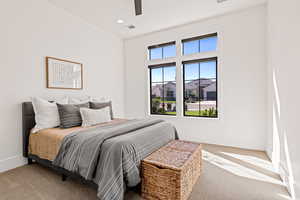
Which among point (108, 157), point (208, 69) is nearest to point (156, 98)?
point (208, 69)

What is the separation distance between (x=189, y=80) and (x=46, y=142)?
3.22 metres

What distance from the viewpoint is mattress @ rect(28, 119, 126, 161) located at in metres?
1.96

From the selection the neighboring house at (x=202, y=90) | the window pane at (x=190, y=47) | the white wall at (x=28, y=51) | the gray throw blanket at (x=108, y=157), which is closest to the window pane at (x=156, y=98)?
the neighboring house at (x=202, y=90)

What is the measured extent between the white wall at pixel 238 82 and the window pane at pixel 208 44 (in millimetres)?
168

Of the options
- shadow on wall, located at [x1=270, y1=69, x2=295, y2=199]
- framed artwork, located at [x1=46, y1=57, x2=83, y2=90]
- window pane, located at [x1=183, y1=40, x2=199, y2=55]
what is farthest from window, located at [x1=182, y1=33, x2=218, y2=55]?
framed artwork, located at [x1=46, y1=57, x2=83, y2=90]

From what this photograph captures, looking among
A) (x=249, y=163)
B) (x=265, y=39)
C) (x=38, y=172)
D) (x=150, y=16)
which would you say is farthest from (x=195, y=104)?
(x=38, y=172)

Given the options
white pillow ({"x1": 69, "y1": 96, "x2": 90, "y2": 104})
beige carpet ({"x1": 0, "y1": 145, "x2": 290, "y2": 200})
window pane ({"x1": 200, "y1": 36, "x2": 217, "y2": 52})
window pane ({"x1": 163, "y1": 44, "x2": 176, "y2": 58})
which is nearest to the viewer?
beige carpet ({"x1": 0, "y1": 145, "x2": 290, "y2": 200})

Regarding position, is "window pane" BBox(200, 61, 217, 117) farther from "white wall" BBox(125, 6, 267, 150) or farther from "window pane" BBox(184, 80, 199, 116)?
"white wall" BBox(125, 6, 267, 150)

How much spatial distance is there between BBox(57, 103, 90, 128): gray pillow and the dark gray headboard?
17.5 inches

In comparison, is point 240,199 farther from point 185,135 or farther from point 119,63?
point 119,63

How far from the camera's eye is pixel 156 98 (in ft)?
14.1

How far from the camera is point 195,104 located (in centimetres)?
376

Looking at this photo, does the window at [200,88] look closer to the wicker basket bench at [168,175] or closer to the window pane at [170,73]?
the window pane at [170,73]

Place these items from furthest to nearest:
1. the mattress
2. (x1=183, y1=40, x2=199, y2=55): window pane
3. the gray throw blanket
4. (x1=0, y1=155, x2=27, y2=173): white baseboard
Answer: (x1=183, y1=40, x2=199, y2=55): window pane, (x1=0, y1=155, x2=27, y2=173): white baseboard, the mattress, the gray throw blanket
